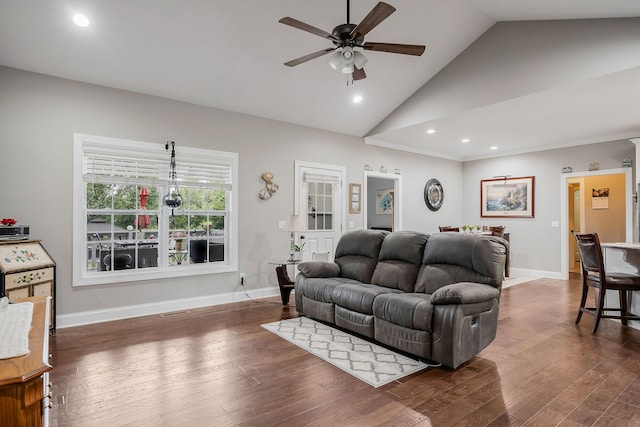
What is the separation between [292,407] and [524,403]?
151cm

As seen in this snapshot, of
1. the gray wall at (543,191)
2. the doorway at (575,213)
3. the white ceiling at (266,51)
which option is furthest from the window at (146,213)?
the doorway at (575,213)

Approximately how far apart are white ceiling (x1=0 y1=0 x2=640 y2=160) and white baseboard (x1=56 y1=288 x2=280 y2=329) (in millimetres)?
2654

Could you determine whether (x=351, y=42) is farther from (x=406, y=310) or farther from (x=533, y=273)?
(x=533, y=273)

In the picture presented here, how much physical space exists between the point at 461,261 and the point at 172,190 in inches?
142

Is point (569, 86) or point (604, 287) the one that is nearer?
point (604, 287)

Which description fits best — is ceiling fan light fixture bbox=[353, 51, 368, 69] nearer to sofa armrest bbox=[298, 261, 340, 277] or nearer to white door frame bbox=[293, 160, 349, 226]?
sofa armrest bbox=[298, 261, 340, 277]

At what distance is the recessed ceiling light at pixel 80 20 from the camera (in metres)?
3.26

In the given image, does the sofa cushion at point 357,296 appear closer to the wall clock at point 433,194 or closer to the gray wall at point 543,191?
the wall clock at point 433,194

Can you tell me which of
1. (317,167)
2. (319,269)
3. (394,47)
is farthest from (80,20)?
(317,167)

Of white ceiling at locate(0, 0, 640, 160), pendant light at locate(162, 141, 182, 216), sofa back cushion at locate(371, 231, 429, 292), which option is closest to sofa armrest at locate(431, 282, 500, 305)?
sofa back cushion at locate(371, 231, 429, 292)

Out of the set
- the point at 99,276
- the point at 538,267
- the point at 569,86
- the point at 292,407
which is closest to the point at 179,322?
the point at 99,276

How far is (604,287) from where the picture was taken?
11.9 ft

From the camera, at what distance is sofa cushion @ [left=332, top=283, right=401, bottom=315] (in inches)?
132

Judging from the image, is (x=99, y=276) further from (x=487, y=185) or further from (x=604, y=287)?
(x=487, y=185)
